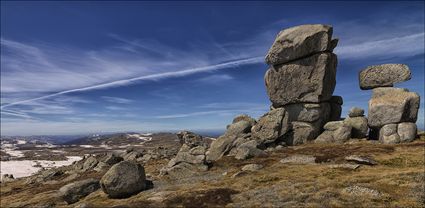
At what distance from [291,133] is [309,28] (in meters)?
25.9

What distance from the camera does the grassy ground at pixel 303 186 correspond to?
120 ft

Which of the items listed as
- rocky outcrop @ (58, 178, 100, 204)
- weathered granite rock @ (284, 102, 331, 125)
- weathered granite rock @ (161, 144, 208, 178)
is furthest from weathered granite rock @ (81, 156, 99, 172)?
weathered granite rock @ (284, 102, 331, 125)

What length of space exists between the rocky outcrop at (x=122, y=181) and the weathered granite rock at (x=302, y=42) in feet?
156

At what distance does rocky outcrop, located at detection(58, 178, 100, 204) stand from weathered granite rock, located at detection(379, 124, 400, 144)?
59.0 metres

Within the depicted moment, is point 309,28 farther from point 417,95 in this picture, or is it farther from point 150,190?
point 150,190

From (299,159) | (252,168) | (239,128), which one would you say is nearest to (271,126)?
(239,128)

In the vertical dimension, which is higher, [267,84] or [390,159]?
[267,84]

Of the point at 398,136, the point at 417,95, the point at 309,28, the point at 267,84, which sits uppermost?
the point at 309,28

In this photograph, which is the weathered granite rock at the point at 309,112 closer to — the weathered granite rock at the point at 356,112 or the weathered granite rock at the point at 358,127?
the weathered granite rock at the point at 356,112

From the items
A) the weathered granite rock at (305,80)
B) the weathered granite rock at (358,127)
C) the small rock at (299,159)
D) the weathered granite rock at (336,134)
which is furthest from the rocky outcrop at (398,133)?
the small rock at (299,159)

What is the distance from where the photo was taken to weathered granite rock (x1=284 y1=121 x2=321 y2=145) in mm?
79062

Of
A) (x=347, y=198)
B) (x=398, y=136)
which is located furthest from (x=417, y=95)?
(x=347, y=198)

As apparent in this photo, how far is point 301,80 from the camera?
3221 inches

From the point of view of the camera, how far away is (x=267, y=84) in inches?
3425
